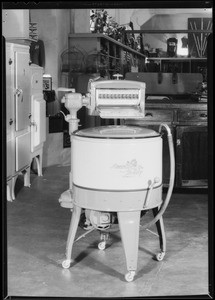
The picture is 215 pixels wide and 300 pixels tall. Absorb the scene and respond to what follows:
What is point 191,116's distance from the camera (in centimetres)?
552

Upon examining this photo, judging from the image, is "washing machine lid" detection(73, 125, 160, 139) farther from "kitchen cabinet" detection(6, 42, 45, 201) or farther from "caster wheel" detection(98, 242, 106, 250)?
"kitchen cabinet" detection(6, 42, 45, 201)

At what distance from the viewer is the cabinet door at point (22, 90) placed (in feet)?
18.7

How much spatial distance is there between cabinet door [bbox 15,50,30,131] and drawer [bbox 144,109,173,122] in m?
1.39

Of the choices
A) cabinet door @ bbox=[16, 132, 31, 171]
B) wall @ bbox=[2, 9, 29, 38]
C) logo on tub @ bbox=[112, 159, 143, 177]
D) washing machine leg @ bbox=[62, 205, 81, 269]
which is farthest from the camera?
wall @ bbox=[2, 9, 29, 38]

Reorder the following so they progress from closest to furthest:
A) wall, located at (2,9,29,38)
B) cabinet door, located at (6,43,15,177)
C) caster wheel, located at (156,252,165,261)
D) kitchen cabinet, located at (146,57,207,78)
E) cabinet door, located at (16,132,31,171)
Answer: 1. caster wheel, located at (156,252,165,261)
2. cabinet door, located at (6,43,15,177)
3. cabinet door, located at (16,132,31,171)
4. wall, located at (2,9,29,38)
5. kitchen cabinet, located at (146,57,207,78)

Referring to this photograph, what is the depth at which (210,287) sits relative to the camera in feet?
7.86

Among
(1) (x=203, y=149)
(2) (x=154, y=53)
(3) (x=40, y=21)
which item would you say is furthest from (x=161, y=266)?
(2) (x=154, y=53)

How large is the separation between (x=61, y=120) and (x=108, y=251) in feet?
14.7

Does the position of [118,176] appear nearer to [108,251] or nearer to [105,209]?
[105,209]

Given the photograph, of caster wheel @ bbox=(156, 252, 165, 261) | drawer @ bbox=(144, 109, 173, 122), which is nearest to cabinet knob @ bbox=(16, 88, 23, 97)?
drawer @ bbox=(144, 109, 173, 122)

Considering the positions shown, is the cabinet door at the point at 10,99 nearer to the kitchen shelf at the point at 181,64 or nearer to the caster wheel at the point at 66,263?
the caster wheel at the point at 66,263

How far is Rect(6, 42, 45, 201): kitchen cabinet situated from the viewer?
18.0 feet

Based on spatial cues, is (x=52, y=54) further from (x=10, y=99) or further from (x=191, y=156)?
(x=191, y=156)

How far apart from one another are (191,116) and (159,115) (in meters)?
0.33
